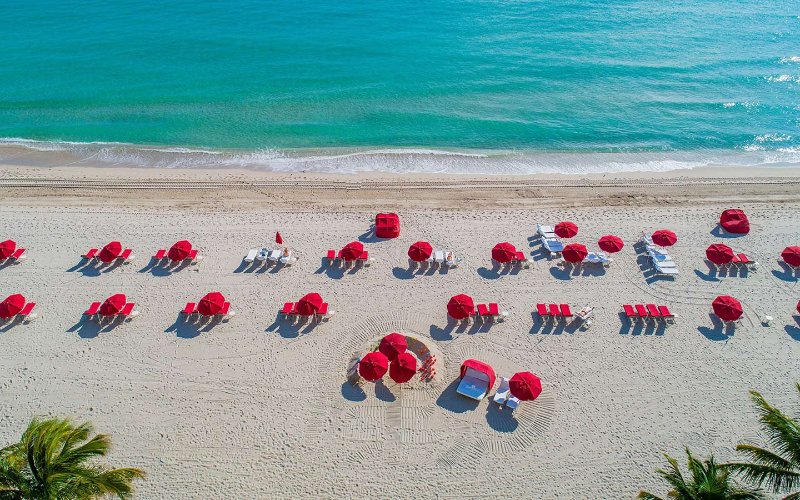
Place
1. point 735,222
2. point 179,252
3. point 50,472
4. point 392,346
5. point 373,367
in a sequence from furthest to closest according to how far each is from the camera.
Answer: point 735,222, point 179,252, point 392,346, point 373,367, point 50,472

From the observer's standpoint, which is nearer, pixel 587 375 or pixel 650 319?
pixel 587 375

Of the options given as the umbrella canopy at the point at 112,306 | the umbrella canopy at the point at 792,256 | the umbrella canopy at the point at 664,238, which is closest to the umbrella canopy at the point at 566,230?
the umbrella canopy at the point at 664,238

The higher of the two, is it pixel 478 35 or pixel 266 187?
pixel 478 35

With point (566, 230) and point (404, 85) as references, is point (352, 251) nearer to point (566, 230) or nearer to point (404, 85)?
point (566, 230)

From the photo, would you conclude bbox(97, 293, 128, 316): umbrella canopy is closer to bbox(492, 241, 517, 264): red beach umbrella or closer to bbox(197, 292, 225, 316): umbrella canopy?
bbox(197, 292, 225, 316): umbrella canopy

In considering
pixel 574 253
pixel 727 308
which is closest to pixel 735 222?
pixel 727 308

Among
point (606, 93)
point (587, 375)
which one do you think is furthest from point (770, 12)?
point (587, 375)

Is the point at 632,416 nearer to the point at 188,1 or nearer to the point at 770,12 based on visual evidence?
the point at 770,12

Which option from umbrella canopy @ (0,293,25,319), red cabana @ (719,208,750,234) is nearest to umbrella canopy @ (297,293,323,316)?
umbrella canopy @ (0,293,25,319)
